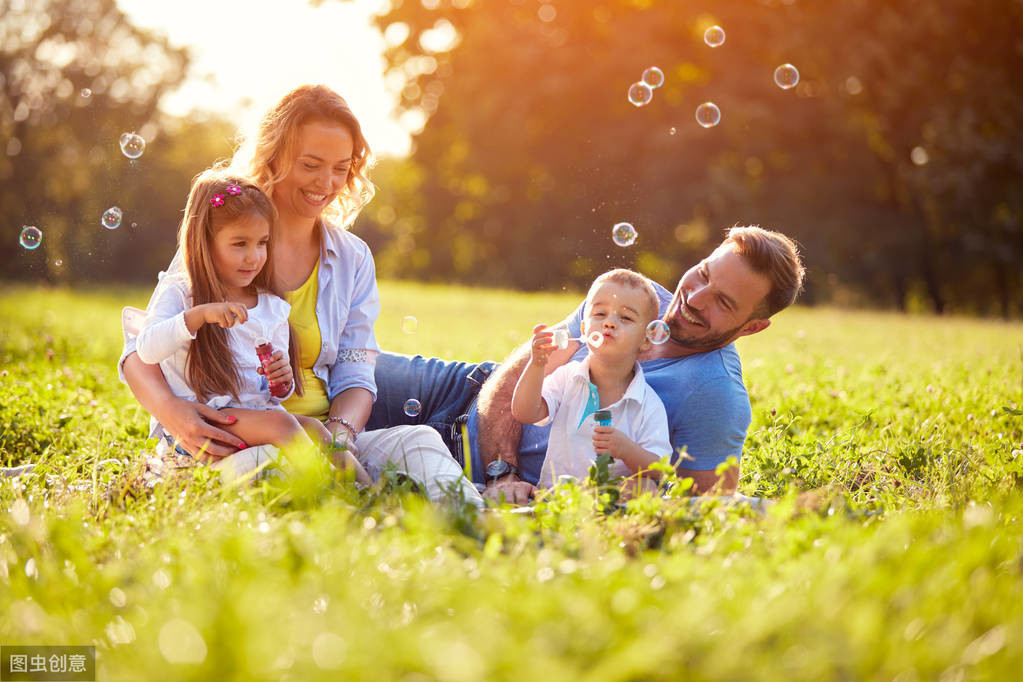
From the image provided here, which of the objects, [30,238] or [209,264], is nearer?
[209,264]

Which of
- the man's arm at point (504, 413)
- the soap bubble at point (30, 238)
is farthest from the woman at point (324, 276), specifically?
A: the soap bubble at point (30, 238)

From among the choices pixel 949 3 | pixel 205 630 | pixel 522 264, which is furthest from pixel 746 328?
pixel 522 264

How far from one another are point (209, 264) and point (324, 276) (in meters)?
0.59

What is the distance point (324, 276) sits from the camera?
154 inches

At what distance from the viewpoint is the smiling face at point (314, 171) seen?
3688mm

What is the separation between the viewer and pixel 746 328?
3750 millimetres

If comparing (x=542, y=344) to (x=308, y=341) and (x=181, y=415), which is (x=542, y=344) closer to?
(x=308, y=341)

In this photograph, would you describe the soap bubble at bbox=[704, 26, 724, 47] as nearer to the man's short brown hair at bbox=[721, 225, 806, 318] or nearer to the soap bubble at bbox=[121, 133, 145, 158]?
the man's short brown hair at bbox=[721, 225, 806, 318]

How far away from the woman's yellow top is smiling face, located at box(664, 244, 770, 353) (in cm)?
143

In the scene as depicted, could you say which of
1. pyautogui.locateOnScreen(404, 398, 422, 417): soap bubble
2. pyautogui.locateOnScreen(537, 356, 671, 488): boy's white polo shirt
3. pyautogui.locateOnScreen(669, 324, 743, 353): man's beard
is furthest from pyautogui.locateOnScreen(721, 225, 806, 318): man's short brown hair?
pyautogui.locateOnScreen(404, 398, 422, 417): soap bubble

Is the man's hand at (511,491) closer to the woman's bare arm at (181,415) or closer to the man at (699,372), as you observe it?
the man at (699,372)

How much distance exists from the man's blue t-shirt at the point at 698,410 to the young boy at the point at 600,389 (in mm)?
115

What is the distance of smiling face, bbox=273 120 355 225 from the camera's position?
3688 millimetres

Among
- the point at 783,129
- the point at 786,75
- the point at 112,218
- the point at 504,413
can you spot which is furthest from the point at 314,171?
the point at 783,129
